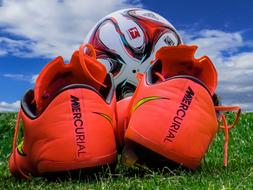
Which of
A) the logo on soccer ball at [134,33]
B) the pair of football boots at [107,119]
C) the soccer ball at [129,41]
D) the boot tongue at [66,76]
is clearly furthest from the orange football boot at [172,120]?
the logo on soccer ball at [134,33]

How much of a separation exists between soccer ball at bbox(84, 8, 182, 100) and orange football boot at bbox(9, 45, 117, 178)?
4.95 ft

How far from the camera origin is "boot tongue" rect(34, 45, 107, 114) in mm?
3885

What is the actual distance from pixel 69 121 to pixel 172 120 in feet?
2.41

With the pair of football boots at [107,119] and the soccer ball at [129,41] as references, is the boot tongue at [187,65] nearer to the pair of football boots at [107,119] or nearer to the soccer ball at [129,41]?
the pair of football boots at [107,119]

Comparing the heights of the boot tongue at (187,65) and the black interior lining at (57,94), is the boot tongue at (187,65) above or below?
above

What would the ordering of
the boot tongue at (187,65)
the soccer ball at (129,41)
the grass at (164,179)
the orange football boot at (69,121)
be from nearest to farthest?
the grass at (164,179), the orange football boot at (69,121), the boot tongue at (187,65), the soccer ball at (129,41)

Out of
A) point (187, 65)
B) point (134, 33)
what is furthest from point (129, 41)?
point (187, 65)

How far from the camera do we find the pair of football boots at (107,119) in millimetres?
3648

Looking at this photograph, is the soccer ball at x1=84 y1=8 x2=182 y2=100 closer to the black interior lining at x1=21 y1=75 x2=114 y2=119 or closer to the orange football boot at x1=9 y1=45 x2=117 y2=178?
the black interior lining at x1=21 y1=75 x2=114 y2=119

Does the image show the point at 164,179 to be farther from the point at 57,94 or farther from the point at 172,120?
the point at 57,94

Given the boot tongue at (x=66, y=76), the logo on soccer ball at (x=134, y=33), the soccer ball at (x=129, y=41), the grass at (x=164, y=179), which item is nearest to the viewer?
the grass at (x=164, y=179)

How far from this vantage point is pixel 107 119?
12.5 ft

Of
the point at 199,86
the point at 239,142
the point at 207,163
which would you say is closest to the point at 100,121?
Answer: the point at 199,86

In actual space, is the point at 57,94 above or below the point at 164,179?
above
